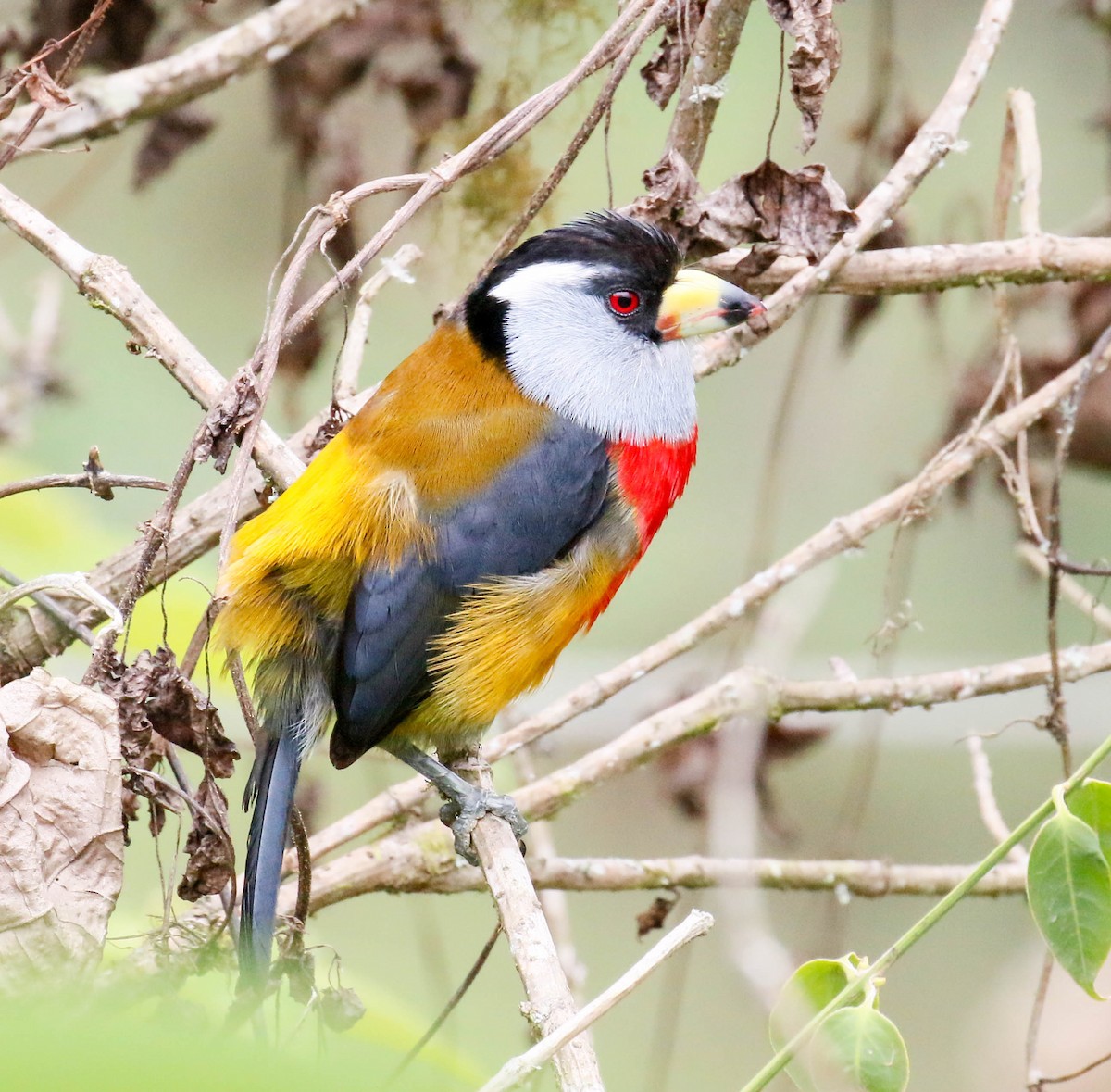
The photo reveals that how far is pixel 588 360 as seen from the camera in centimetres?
257

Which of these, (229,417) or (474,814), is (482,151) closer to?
(229,417)

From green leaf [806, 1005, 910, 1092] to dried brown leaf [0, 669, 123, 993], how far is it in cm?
78

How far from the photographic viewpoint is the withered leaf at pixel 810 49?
2061 mm

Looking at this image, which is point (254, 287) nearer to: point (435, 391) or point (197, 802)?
point (435, 391)

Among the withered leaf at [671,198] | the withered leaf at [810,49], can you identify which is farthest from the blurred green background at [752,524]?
the withered leaf at [810,49]

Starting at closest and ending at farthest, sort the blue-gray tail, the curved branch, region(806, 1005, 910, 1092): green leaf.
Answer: region(806, 1005, 910, 1092): green leaf
the blue-gray tail
the curved branch

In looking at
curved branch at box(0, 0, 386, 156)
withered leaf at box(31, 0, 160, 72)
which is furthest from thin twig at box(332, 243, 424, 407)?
withered leaf at box(31, 0, 160, 72)

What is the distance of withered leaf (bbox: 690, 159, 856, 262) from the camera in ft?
7.39

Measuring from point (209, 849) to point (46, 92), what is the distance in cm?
109

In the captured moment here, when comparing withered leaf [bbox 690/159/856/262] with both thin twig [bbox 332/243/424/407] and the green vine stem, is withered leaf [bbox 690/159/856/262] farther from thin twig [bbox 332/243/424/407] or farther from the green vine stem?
the green vine stem

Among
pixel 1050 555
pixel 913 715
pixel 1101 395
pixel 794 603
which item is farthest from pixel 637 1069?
pixel 1050 555

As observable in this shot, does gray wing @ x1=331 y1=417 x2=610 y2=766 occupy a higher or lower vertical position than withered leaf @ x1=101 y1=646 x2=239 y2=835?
higher

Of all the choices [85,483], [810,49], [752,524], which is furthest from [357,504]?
[752,524]

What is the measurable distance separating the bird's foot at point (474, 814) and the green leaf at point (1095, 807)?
3.70 ft
